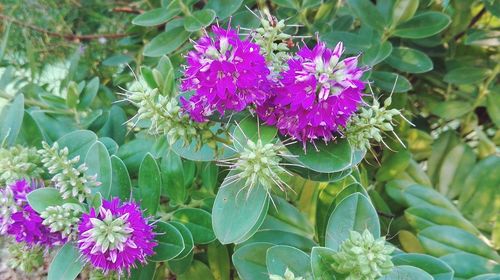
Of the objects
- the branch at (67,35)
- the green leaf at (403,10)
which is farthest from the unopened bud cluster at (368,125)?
the branch at (67,35)

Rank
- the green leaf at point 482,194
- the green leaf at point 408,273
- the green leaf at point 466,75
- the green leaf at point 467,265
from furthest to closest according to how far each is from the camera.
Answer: the green leaf at point 466,75
the green leaf at point 482,194
the green leaf at point 467,265
the green leaf at point 408,273

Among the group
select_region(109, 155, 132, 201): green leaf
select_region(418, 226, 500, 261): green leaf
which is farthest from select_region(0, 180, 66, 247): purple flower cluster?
select_region(418, 226, 500, 261): green leaf

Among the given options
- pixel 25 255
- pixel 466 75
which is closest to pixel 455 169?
pixel 466 75

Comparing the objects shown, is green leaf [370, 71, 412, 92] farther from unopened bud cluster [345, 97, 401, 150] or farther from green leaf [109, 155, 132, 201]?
green leaf [109, 155, 132, 201]

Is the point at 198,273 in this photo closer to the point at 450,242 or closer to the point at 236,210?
the point at 236,210

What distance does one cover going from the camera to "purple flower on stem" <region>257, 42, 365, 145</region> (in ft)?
2.15

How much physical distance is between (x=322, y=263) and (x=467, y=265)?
38cm

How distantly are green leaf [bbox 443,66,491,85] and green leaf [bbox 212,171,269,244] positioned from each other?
76cm

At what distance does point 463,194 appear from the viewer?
128 centimetres

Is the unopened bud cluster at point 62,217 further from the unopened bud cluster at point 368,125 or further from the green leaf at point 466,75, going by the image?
the green leaf at point 466,75

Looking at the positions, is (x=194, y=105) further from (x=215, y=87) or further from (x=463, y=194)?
(x=463, y=194)

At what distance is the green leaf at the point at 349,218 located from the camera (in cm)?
84

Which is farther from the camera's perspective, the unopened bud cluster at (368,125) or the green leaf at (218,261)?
the green leaf at (218,261)

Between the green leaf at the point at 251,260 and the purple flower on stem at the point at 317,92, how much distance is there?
24 centimetres
